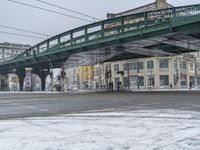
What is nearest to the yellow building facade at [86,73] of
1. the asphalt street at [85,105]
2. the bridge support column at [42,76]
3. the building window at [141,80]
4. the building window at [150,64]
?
the bridge support column at [42,76]

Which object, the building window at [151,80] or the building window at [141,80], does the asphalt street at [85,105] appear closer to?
the building window at [151,80]

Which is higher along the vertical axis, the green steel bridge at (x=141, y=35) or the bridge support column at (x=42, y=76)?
the green steel bridge at (x=141, y=35)

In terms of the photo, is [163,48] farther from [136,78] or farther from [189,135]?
[189,135]

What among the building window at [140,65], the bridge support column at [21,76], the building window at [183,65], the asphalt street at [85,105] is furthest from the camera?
the building window at [183,65]

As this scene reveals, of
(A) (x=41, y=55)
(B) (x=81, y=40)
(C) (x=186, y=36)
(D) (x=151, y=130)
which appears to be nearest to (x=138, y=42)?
(C) (x=186, y=36)

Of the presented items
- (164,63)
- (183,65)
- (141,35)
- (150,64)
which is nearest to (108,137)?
(141,35)

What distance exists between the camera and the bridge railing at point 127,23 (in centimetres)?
4444

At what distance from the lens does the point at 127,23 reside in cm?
5731

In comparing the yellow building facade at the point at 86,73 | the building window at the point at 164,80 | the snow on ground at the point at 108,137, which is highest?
the yellow building facade at the point at 86,73

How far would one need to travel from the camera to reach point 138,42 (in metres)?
53.8

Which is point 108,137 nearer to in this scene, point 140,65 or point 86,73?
point 140,65

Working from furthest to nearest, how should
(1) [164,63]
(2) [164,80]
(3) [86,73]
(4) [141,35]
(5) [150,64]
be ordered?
(3) [86,73] → (5) [150,64] → (1) [164,63] → (2) [164,80] → (4) [141,35]

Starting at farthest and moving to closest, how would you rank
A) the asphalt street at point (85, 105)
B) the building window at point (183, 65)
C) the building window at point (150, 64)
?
the building window at point (183, 65)
the building window at point (150, 64)
the asphalt street at point (85, 105)

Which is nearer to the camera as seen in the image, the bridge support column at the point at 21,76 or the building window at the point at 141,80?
the building window at the point at 141,80
